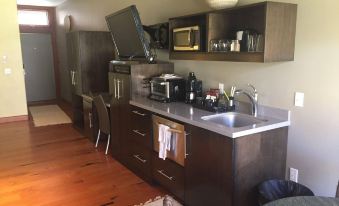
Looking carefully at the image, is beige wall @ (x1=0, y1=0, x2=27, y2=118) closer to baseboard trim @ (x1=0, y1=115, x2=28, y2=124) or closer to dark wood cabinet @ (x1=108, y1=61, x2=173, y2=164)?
baseboard trim @ (x1=0, y1=115, x2=28, y2=124)

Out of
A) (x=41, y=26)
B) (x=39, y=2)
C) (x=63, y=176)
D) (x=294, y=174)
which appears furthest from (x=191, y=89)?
(x=41, y=26)

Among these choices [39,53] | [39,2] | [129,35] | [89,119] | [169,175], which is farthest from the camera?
[39,53]

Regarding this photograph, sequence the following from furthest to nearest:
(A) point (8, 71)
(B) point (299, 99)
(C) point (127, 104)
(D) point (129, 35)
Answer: (A) point (8, 71), (D) point (129, 35), (C) point (127, 104), (B) point (299, 99)

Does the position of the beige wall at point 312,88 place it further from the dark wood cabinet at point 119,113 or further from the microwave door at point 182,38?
the dark wood cabinet at point 119,113

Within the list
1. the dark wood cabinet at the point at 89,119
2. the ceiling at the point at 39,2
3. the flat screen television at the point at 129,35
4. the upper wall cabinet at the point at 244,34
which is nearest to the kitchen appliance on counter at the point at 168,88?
the upper wall cabinet at the point at 244,34

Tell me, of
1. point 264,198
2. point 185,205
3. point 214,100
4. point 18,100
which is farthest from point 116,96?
point 18,100

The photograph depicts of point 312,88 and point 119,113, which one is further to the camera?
point 119,113

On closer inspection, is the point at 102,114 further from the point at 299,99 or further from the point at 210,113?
the point at 299,99

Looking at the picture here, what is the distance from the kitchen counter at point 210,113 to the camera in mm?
1980

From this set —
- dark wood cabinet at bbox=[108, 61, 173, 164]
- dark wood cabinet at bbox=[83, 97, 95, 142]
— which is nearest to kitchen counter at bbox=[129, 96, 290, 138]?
dark wood cabinet at bbox=[108, 61, 173, 164]

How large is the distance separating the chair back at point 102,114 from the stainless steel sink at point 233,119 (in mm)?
1746

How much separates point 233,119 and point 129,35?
63.1 inches

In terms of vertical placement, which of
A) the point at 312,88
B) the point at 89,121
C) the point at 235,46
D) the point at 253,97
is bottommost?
the point at 89,121

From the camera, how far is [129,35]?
3.31 metres
